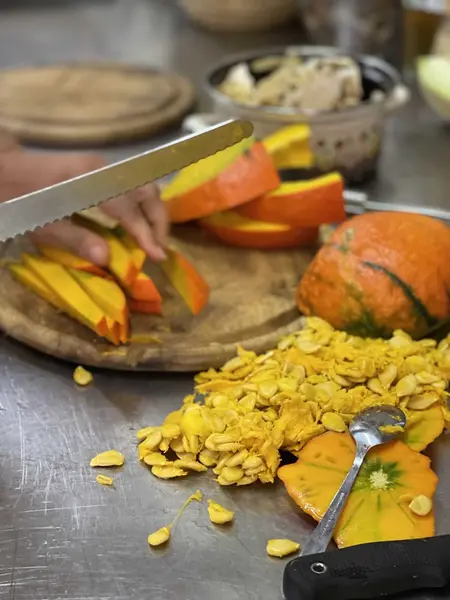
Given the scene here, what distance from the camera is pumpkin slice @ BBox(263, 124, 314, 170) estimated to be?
110 centimetres

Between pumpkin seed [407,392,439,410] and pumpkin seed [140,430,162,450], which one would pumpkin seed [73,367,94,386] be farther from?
pumpkin seed [407,392,439,410]

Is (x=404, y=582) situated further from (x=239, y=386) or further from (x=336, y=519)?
(x=239, y=386)

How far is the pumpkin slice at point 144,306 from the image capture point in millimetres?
899

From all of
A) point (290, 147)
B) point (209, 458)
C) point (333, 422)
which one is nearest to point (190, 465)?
point (209, 458)

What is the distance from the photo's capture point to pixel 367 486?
68cm

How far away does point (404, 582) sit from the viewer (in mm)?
591

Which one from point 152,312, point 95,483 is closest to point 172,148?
point 152,312

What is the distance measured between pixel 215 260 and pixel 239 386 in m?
0.28

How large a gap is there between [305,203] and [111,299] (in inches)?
11.2

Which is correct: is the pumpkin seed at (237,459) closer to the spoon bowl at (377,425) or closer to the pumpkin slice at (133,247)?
the spoon bowl at (377,425)

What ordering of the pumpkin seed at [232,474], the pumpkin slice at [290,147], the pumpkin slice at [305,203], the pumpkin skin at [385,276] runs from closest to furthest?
the pumpkin seed at [232,474]
the pumpkin skin at [385,276]
the pumpkin slice at [305,203]
the pumpkin slice at [290,147]

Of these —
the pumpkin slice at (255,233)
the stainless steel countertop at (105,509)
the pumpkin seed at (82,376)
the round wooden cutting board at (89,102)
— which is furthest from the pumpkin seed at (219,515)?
the round wooden cutting board at (89,102)

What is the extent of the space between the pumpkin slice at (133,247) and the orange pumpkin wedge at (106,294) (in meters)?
0.04

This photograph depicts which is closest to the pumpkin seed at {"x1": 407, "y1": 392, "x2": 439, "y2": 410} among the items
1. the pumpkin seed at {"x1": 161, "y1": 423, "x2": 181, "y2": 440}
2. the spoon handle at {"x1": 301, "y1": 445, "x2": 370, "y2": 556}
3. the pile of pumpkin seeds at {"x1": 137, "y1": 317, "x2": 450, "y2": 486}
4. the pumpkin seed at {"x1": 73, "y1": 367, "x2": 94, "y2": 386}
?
the pile of pumpkin seeds at {"x1": 137, "y1": 317, "x2": 450, "y2": 486}
